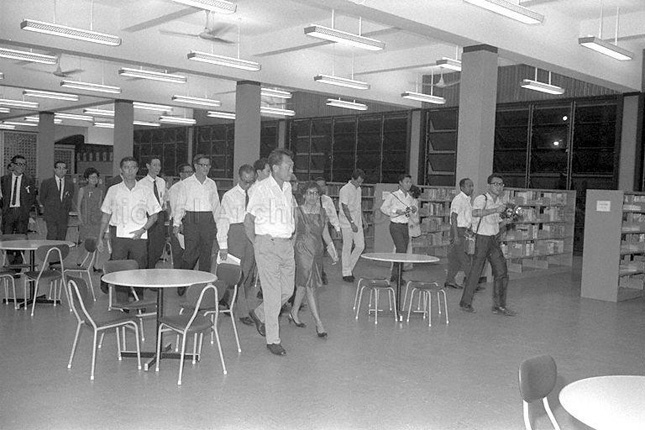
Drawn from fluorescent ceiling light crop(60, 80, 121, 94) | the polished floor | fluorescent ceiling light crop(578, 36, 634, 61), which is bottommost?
the polished floor

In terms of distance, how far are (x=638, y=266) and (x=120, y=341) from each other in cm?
735

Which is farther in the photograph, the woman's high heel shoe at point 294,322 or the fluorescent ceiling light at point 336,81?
the fluorescent ceiling light at point 336,81

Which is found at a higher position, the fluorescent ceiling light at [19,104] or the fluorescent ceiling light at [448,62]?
the fluorescent ceiling light at [448,62]

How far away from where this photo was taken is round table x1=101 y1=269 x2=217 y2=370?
4.62 m

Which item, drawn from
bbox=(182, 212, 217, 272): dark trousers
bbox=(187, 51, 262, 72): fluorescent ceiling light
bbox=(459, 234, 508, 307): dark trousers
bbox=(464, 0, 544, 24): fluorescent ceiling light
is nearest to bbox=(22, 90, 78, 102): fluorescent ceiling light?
bbox=(187, 51, 262, 72): fluorescent ceiling light

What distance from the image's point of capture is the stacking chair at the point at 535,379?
9.21 feet

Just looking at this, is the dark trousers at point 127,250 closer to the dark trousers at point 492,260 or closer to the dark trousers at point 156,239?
the dark trousers at point 156,239

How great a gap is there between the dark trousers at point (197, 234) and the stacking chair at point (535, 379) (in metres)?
4.99

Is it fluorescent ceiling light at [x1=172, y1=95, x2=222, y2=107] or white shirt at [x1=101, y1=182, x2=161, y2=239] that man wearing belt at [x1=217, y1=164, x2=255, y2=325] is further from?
fluorescent ceiling light at [x1=172, y1=95, x2=222, y2=107]

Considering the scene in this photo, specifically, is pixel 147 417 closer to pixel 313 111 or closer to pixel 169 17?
pixel 169 17

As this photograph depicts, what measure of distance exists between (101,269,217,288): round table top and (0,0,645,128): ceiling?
12.5 ft

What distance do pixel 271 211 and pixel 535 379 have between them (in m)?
2.86

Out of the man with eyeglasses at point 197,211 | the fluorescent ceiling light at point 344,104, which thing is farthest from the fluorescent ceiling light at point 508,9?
the fluorescent ceiling light at point 344,104

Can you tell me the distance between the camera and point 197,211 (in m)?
7.29
